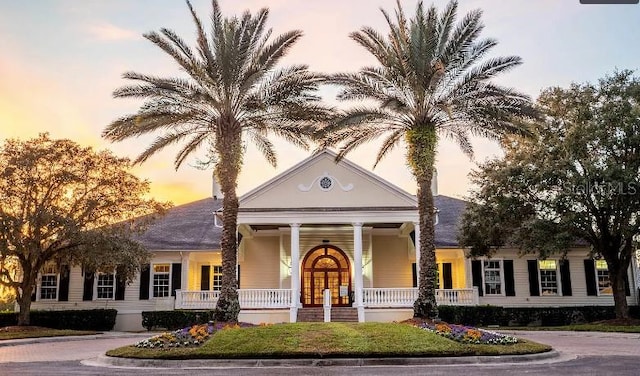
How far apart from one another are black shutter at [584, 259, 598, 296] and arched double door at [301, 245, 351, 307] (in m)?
11.6

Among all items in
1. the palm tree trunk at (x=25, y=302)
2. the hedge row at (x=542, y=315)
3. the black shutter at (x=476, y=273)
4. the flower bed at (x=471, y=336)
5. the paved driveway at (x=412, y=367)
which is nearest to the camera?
the paved driveway at (x=412, y=367)

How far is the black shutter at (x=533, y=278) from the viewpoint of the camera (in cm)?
2958

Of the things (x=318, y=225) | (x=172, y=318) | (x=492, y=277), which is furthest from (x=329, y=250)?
(x=172, y=318)

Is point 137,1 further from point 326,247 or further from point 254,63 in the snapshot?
point 326,247

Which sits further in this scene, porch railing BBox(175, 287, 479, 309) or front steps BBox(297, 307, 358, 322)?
porch railing BBox(175, 287, 479, 309)

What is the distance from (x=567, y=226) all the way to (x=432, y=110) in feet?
26.2

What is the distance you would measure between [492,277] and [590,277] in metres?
4.71

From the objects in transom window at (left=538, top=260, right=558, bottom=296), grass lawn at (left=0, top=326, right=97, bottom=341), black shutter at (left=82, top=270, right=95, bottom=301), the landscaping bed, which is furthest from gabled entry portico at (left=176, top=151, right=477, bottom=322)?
grass lawn at (left=0, top=326, right=97, bottom=341)

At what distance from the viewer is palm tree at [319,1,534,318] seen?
19734 millimetres

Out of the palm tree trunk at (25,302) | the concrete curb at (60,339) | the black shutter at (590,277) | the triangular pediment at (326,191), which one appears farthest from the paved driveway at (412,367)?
the black shutter at (590,277)

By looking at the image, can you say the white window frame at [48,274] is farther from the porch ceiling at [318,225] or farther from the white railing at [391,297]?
the white railing at [391,297]

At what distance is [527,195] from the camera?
25.2 m

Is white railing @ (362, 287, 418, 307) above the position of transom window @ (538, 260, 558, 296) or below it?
below

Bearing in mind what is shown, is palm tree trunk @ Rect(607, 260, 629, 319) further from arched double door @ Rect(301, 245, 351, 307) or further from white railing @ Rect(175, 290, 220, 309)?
white railing @ Rect(175, 290, 220, 309)
